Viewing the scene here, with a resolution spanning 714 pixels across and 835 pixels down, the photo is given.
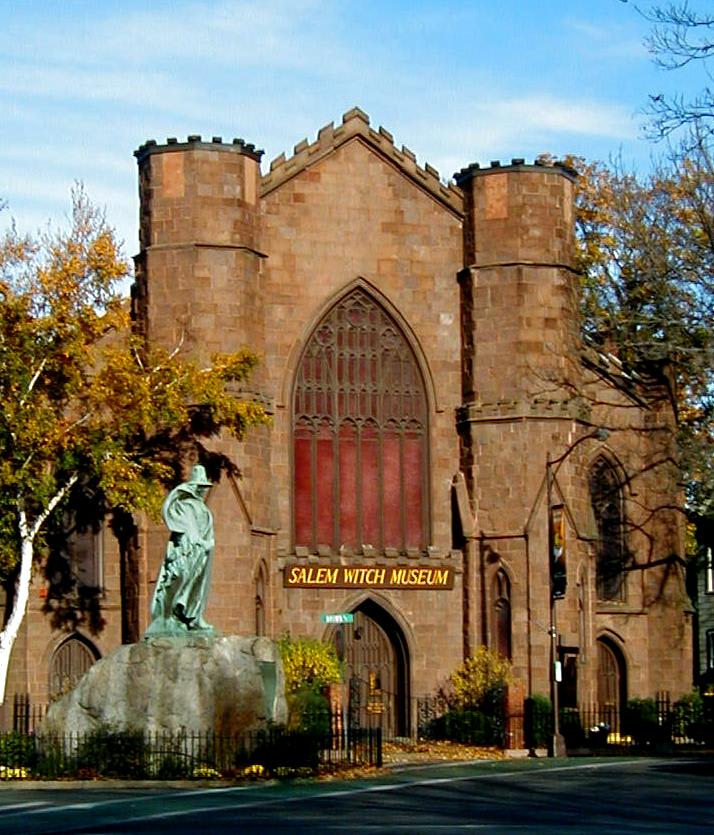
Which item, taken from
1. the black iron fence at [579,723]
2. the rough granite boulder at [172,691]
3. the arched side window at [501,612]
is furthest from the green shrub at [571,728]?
the rough granite boulder at [172,691]

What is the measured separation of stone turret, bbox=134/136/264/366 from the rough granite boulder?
15177mm

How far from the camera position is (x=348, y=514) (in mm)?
52219

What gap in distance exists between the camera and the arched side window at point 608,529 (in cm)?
5475

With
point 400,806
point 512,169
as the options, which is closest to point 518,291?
point 512,169

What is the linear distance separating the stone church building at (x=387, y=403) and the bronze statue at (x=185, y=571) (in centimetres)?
1292

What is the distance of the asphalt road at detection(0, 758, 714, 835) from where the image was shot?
24.8 meters

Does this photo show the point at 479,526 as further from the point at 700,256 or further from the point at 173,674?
the point at 173,674

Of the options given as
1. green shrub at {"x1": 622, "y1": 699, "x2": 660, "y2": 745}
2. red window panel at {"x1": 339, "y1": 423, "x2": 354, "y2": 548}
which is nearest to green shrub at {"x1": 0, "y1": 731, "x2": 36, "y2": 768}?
red window panel at {"x1": 339, "y1": 423, "x2": 354, "y2": 548}

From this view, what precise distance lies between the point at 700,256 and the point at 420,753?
42.7 feet

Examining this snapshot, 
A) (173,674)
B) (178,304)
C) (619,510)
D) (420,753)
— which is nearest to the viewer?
(173,674)

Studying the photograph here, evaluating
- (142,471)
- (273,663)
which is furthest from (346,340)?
(273,663)

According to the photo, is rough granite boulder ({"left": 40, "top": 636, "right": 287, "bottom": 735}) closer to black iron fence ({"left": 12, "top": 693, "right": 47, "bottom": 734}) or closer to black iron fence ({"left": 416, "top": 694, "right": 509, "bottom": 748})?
black iron fence ({"left": 12, "top": 693, "right": 47, "bottom": 734})

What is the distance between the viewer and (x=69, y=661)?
5062cm

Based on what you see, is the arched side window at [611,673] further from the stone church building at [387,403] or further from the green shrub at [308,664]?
the green shrub at [308,664]
